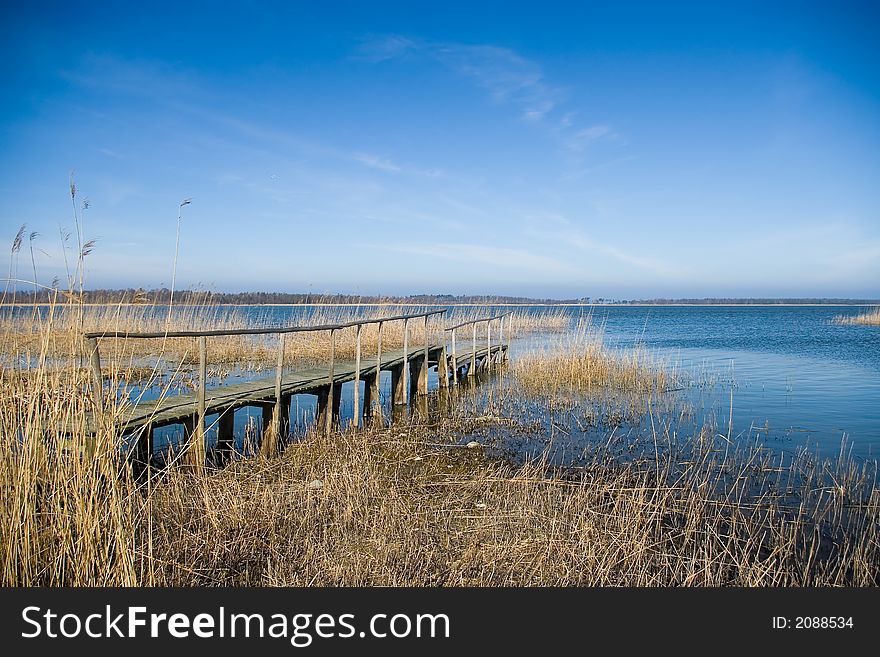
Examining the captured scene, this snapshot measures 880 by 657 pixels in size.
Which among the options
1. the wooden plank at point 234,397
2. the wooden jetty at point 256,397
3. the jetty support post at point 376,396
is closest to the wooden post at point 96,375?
the wooden jetty at point 256,397

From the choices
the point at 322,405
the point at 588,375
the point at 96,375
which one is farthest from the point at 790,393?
the point at 96,375

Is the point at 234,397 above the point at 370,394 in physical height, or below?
above

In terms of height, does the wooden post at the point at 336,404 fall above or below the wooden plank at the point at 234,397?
below

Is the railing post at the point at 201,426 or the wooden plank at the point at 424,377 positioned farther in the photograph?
the wooden plank at the point at 424,377

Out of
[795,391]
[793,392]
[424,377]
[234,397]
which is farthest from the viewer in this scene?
[424,377]

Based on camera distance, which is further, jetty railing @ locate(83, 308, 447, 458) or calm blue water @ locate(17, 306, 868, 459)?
calm blue water @ locate(17, 306, 868, 459)

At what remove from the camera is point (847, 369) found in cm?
1692

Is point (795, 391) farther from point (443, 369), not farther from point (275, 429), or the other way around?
point (275, 429)

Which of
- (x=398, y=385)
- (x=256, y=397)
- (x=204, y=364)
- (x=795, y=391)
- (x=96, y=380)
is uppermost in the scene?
(x=96, y=380)

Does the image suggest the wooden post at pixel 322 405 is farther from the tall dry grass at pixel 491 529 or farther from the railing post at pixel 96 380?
the railing post at pixel 96 380

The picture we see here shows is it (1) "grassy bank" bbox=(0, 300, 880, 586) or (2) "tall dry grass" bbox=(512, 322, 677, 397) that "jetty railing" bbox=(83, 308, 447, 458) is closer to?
(1) "grassy bank" bbox=(0, 300, 880, 586)

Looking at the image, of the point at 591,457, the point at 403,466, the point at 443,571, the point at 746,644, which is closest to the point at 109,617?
the point at 443,571

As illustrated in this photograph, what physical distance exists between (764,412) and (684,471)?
5013 millimetres

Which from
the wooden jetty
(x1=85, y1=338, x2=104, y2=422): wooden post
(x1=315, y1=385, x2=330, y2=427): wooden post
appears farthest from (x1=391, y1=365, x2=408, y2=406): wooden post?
(x1=85, y1=338, x2=104, y2=422): wooden post
